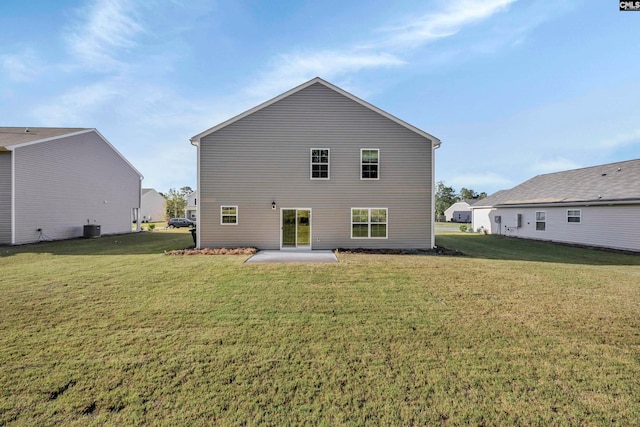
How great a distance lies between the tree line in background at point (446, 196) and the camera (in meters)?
70.6

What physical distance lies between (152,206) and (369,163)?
49.1 metres

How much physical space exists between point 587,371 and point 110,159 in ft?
92.7

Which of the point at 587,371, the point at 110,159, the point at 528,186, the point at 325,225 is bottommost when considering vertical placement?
the point at 587,371

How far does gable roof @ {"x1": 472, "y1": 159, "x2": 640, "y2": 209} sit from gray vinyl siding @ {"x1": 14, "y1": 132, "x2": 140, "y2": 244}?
32.1 meters

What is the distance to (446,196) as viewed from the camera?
77.7 meters

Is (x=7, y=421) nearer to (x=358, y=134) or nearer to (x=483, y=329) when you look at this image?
(x=483, y=329)

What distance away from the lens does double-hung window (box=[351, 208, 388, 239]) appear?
13023mm

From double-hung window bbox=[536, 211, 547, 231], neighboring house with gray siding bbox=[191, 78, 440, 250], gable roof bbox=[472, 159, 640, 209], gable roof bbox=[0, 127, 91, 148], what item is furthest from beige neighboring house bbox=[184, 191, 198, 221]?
double-hung window bbox=[536, 211, 547, 231]

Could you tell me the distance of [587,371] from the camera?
11.1ft

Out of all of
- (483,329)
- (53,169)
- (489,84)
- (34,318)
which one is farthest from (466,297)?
(53,169)

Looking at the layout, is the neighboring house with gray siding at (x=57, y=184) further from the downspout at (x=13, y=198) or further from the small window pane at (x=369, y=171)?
the small window pane at (x=369, y=171)

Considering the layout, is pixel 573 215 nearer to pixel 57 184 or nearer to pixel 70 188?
pixel 57 184

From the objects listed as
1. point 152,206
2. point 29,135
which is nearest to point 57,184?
point 29,135

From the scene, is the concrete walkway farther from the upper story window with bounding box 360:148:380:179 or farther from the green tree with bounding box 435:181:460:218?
the green tree with bounding box 435:181:460:218
